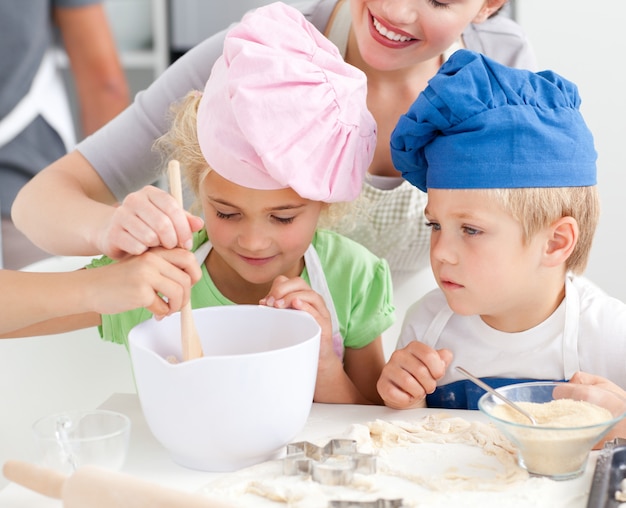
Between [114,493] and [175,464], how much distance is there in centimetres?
20

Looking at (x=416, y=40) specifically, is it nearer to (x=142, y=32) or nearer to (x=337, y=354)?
(x=337, y=354)

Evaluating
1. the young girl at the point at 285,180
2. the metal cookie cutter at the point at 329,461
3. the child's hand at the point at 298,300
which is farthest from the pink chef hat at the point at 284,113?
the metal cookie cutter at the point at 329,461

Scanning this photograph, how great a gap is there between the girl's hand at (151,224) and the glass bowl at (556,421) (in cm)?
35

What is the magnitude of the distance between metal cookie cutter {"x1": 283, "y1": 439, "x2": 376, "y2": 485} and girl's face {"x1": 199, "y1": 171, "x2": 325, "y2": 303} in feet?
1.18

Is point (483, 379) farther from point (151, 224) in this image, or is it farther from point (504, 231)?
point (151, 224)

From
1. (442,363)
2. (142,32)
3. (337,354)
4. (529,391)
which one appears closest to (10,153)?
(142,32)

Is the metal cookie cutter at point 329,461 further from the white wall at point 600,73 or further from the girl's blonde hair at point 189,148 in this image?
the white wall at point 600,73

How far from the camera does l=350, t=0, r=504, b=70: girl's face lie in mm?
1363

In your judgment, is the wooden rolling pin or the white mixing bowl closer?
the wooden rolling pin

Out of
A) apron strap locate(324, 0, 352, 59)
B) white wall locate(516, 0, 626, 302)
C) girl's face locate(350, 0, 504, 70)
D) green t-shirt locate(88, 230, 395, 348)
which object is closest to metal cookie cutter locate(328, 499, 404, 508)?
green t-shirt locate(88, 230, 395, 348)

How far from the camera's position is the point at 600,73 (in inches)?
113

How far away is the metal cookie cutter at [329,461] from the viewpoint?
2.71 ft

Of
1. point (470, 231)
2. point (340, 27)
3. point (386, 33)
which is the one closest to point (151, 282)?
point (470, 231)

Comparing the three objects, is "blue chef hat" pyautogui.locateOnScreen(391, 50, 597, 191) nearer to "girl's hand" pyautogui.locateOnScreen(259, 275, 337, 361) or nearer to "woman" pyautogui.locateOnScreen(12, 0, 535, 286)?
"girl's hand" pyautogui.locateOnScreen(259, 275, 337, 361)
